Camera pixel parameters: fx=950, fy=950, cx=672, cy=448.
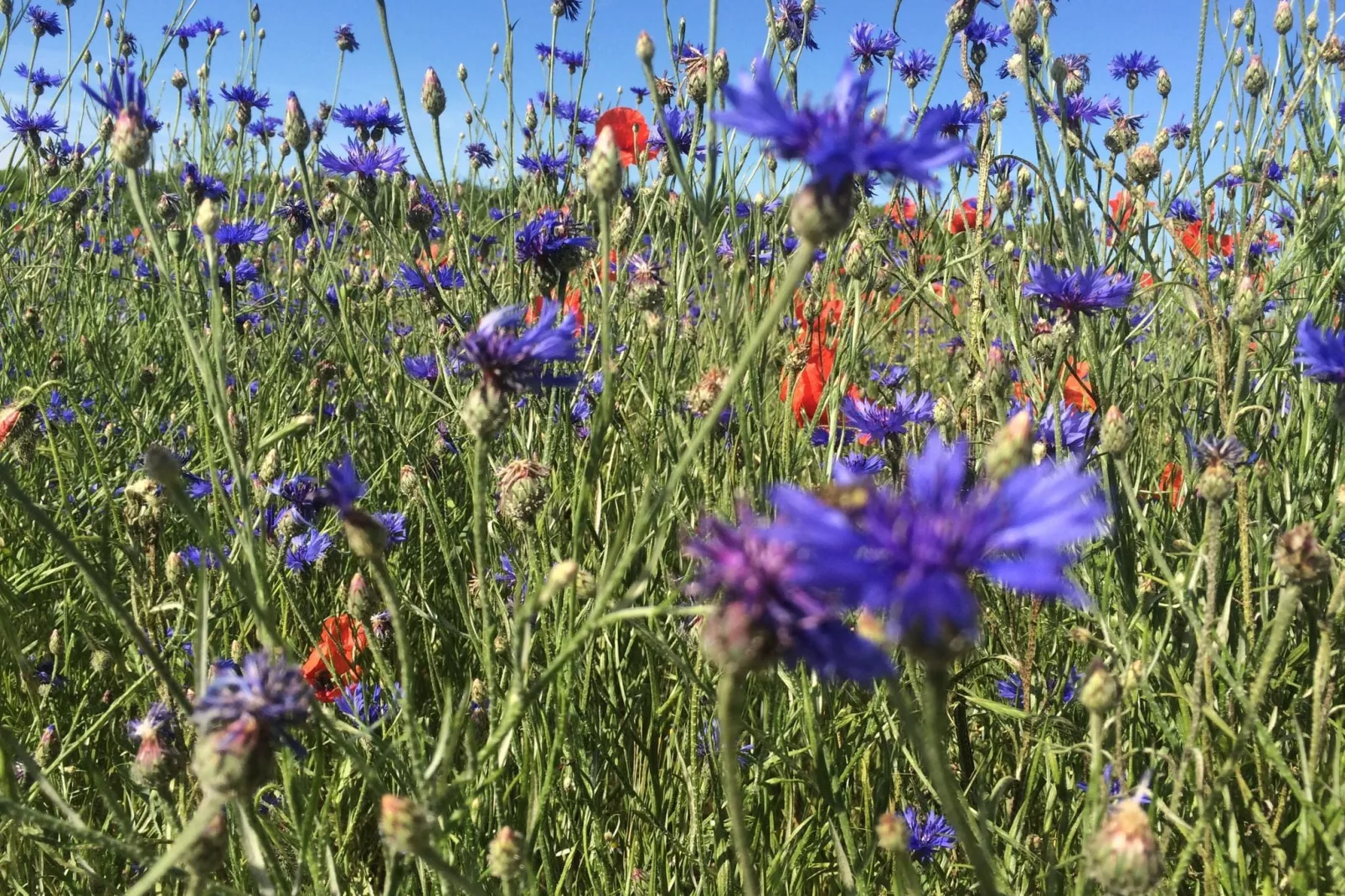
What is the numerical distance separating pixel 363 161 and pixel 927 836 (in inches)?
59.2

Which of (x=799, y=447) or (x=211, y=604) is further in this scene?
(x=211, y=604)

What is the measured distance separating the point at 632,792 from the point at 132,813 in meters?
0.68

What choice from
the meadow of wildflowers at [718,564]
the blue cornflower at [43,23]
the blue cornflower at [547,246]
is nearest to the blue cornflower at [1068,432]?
the meadow of wildflowers at [718,564]

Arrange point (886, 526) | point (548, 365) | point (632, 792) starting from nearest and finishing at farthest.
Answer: point (886, 526) < point (548, 365) < point (632, 792)

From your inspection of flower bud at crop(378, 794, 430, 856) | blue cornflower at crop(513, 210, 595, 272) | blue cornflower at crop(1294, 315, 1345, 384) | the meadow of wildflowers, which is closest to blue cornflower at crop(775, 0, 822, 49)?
the meadow of wildflowers

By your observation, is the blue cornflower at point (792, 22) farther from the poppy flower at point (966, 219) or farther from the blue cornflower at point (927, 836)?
the blue cornflower at point (927, 836)

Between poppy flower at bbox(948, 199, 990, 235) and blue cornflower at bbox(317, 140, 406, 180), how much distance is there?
1108mm

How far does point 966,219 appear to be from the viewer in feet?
6.92

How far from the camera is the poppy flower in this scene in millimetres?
1687

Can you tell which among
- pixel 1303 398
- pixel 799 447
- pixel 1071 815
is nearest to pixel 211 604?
pixel 799 447

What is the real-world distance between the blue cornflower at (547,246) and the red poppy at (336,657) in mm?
610

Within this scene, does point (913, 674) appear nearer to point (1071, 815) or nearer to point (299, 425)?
point (1071, 815)

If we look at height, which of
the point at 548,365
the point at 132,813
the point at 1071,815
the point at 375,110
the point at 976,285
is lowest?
the point at 132,813

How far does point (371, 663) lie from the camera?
65.0 inches
